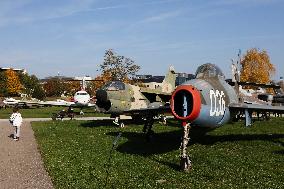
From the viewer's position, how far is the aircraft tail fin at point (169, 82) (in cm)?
3138

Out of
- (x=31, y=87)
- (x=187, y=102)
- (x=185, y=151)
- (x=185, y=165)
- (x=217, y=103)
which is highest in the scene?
(x=31, y=87)

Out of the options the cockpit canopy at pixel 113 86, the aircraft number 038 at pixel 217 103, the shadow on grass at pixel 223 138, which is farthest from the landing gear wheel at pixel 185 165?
the cockpit canopy at pixel 113 86

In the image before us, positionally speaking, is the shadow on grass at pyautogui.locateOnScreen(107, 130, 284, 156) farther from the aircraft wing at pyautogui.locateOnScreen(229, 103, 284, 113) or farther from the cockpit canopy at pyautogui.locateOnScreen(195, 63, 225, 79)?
the cockpit canopy at pyautogui.locateOnScreen(195, 63, 225, 79)

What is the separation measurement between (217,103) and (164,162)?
2.50 meters

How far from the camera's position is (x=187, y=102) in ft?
33.1

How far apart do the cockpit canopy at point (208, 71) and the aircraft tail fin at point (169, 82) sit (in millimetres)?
17265

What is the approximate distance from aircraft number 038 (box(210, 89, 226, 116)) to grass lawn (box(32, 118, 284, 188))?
5.27 feet

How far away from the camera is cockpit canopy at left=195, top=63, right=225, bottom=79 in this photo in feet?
42.5

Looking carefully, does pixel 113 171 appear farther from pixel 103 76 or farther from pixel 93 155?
pixel 103 76

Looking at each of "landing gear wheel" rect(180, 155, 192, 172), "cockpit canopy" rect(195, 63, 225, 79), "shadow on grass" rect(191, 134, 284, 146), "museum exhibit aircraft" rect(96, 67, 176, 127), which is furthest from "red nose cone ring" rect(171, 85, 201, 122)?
"museum exhibit aircraft" rect(96, 67, 176, 127)

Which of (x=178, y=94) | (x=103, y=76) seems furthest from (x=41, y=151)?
(x=103, y=76)

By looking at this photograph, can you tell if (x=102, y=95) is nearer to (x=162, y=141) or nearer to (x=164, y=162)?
(x=162, y=141)

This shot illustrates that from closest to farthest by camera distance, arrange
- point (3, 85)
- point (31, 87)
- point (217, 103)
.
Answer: point (217, 103) < point (3, 85) < point (31, 87)

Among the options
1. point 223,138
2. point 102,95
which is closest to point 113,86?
point 102,95
